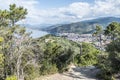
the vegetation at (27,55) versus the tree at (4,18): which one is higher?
the tree at (4,18)

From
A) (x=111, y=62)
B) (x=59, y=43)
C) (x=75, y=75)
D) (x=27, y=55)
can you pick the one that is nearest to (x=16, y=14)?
(x=27, y=55)

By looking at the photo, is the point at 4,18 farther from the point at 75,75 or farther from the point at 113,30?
the point at 113,30

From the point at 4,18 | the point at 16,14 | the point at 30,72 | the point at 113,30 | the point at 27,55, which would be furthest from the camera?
the point at 113,30

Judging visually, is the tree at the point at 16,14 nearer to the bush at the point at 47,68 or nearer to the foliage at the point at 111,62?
the bush at the point at 47,68

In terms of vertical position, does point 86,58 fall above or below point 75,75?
above

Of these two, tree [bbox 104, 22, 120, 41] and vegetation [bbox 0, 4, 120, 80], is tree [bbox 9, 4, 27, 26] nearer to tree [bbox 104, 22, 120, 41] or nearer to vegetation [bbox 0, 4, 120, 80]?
vegetation [bbox 0, 4, 120, 80]

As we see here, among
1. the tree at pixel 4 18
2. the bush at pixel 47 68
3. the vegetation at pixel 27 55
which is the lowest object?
the bush at pixel 47 68

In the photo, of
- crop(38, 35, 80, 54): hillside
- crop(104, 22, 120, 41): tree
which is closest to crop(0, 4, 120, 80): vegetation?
crop(38, 35, 80, 54): hillside

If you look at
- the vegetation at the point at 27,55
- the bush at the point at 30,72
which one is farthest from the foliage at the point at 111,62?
the bush at the point at 30,72

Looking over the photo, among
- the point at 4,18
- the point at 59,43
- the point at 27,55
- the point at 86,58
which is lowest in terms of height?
the point at 86,58

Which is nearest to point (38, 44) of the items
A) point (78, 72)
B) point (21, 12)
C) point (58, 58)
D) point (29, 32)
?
point (29, 32)

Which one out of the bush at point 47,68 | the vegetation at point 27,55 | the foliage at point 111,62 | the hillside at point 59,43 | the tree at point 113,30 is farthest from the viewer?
the tree at point 113,30

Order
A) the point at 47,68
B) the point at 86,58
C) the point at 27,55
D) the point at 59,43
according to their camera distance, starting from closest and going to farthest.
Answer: the point at 27,55 < the point at 47,68 < the point at 86,58 < the point at 59,43

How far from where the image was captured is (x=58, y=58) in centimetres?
3166
